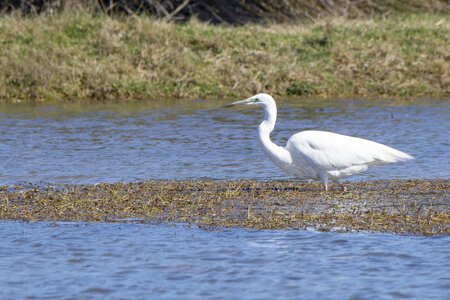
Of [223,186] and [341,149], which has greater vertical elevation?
[341,149]

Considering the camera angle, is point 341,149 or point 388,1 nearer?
point 341,149

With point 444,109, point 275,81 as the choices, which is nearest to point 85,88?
point 275,81

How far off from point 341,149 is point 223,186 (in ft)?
5.73

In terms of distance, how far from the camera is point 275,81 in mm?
23625

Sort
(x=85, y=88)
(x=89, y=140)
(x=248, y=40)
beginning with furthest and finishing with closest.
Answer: (x=248, y=40) < (x=85, y=88) < (x=89, y=140)

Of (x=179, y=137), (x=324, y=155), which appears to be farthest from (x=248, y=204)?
(x=179, y=137)

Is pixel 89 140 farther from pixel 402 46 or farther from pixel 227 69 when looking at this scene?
pixel 402 46

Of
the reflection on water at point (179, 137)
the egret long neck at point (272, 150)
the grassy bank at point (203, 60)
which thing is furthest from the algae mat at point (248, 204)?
the grassy bank at point (203, 60)

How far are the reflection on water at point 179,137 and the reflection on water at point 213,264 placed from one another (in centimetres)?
368

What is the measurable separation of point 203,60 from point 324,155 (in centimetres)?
1547

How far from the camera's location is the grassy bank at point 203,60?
22578mm

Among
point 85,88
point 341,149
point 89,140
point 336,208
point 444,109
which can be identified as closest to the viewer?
point 336,208

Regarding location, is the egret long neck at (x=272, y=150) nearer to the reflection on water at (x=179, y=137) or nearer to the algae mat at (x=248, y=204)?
the algae mat at (x=248, y=204)

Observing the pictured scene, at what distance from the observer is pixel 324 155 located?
9281 mm
